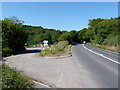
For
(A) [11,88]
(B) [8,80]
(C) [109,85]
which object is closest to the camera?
(A) [11,88]

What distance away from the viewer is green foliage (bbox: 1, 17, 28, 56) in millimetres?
18939

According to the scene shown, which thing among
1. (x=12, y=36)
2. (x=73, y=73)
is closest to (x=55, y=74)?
(x=73, y=73)

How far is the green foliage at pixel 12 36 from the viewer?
1894cm

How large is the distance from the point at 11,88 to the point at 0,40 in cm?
1311

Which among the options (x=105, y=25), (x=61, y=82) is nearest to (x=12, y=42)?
(x=61, y=82)

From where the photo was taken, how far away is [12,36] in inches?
816

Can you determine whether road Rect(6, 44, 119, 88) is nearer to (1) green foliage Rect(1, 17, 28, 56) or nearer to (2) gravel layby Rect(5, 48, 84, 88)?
(2) gravel layby Rect(5, 48, 84, 88)

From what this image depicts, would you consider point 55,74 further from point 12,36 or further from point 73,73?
point 12,36

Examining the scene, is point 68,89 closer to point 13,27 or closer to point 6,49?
point 6,49

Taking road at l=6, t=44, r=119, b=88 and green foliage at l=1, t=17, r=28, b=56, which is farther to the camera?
green foliage at l=1, t=17, r=28, b=56

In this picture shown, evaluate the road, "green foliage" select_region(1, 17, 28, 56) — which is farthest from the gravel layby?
"green foliage" select_region(1, 17, 28, 56)

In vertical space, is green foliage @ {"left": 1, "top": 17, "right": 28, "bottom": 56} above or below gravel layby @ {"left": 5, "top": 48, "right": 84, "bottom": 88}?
above

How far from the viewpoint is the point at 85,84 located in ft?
21.6

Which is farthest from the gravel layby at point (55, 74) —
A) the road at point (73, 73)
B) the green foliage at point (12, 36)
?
the green foliage at point (12, 36)
